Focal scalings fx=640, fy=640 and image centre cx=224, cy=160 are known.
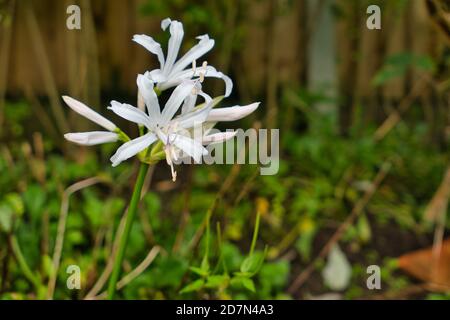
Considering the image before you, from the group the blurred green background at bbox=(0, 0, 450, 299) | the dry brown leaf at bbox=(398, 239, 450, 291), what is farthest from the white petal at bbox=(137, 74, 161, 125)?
the dry brown leaf at bbox=(398, 239, 450, 291)

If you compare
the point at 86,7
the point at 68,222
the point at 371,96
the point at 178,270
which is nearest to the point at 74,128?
the point at 86,7

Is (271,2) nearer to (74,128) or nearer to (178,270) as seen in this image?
(74,128)

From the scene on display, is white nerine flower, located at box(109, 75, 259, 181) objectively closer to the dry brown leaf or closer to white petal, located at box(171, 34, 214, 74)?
white petal, located at box(171, 34, 214, 74)

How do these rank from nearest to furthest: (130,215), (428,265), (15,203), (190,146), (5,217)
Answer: (190,146) → (130,215) → (5,217) → (15,203) → (428,265)

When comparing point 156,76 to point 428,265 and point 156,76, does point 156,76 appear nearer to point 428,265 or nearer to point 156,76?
point 156,76

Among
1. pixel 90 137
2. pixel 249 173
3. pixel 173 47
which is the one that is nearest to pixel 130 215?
pixel 90 137

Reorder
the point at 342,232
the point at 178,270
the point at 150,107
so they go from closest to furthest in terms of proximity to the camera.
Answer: the point at 150,107 < the point at 178,270 < the point at 342,232
